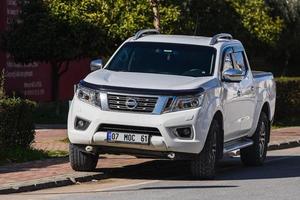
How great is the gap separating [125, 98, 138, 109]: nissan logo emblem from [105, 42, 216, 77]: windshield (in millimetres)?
1245

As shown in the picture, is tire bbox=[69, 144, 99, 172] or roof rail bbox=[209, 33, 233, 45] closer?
tire bbox=[69, 144, 99, 172]

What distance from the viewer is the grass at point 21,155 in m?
14.3

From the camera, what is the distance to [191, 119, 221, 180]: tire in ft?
42.4

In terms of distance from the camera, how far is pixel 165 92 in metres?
12.6

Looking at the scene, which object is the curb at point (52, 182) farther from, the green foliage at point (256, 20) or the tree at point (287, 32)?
the tree at point (287, 32)

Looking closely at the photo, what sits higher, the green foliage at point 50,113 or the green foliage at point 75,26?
the green foliage at point 75,26

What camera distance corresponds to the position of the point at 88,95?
12.9m

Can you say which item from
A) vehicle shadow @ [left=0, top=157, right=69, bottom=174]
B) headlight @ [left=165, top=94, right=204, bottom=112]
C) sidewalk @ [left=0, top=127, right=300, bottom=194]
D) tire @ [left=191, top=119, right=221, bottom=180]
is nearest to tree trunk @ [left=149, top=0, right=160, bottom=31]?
sidewalk @ [left=0, top=127, right=300, bottom=194]

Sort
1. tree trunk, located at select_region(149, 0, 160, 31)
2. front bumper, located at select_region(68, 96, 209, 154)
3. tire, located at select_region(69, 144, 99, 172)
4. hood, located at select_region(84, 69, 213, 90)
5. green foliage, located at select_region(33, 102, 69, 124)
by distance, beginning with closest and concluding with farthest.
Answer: front bumper, located at select_region(68, 96, 209, 154)
hood, located at select_region(84, 69, 213, 90)
tire, located at select_region(69, 144, 99, 172)
tree trunk, located at select_region(149, 0, 160, 31)
green foliage, located at select_region(33, 102, 69, 124)

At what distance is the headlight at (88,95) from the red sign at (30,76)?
11.5 m

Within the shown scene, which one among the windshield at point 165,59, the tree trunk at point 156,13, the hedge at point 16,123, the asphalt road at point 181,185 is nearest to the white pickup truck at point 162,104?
the windshield at point 165,59

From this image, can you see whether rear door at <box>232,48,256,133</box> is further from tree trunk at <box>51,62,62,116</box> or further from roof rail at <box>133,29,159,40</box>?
tree trunk at <box>51,62,62,116</box>

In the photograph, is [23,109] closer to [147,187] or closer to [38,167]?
[38,167]

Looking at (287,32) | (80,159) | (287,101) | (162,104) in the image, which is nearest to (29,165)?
(80,159)
